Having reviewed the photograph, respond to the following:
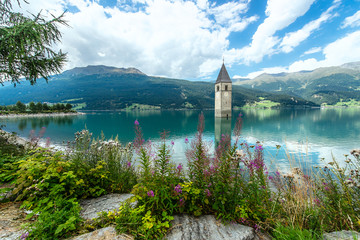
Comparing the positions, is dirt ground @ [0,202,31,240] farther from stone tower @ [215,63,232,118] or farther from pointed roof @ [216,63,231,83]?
pointed roof @ [216,63,231,83]

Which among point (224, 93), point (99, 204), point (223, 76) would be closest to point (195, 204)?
point (99, 204)

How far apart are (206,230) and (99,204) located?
2352mm

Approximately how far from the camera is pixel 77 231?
8.17ft

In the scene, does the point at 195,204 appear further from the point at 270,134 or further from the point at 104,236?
the point at 270,134

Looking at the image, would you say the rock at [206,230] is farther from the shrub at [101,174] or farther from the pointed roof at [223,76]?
the pointed roof at [223,76]

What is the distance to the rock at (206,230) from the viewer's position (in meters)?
2.44

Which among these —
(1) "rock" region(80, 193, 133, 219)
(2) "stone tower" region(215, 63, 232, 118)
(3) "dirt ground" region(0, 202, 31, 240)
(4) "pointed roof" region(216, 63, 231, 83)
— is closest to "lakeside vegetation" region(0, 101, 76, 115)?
(2) "stone tower" region(215, 63, 232, 118)

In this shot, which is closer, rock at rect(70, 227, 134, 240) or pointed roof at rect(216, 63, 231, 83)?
rock at rect(70, 227, 134, 240)

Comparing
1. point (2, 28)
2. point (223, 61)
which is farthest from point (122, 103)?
point (2, 28)

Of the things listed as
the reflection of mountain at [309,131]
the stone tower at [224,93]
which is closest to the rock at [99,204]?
A: the reflection of mountain at [309,131]

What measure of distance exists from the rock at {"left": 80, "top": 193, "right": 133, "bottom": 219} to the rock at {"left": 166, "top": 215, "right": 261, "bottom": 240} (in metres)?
1.38

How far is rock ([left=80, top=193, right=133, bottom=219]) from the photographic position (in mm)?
3021

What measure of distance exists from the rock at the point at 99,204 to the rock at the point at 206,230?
1.38 meters

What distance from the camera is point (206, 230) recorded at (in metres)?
2.56
